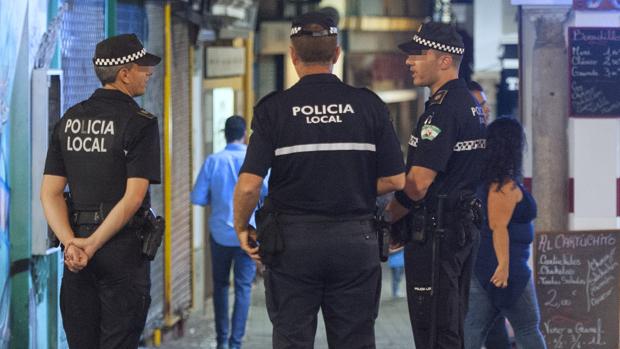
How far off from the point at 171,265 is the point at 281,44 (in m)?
6.93

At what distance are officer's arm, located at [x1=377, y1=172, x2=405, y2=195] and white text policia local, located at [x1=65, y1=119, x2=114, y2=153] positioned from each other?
1215 millimetres

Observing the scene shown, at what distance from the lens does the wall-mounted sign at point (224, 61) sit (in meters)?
13.9

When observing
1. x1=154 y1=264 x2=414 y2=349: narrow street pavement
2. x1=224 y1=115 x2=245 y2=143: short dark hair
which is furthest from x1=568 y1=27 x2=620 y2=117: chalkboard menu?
x1=224 y1=115 x2=245 y2=143: short dark hair

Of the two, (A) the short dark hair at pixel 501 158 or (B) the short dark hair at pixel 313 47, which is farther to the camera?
(A) the short dark hair at pixel 501 158

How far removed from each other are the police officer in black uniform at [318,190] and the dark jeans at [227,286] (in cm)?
434

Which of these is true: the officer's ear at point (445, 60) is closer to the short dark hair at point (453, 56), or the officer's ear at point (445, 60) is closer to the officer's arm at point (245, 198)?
the short dark hair at point (453, 56)

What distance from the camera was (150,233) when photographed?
259 inches

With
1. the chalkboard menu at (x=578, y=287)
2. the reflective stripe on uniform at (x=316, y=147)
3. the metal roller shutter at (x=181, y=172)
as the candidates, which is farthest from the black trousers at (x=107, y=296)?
the metal roller shutter at (x=181, y=172)

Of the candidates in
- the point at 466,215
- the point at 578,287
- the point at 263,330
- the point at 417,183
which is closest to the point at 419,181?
the point at 417,183

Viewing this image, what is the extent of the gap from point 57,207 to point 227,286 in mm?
4324

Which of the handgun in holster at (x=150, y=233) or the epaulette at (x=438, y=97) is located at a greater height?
the epaulette at (x=438, y=97)

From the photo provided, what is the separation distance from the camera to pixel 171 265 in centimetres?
1184

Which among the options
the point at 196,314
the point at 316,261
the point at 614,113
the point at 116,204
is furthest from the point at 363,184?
the point at 196,314

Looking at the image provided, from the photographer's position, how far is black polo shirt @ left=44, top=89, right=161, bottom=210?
21.3 feet
